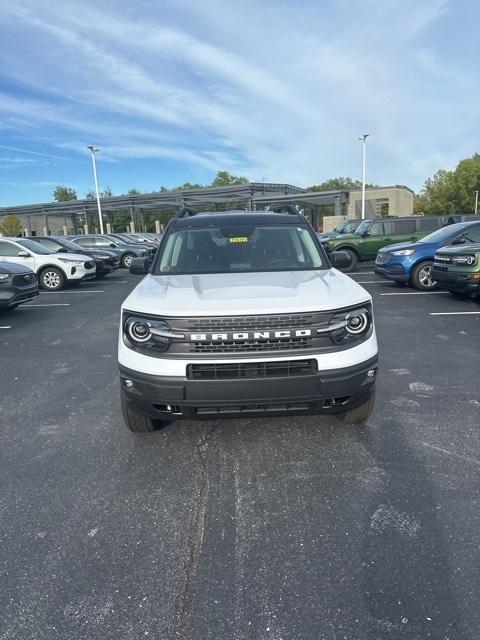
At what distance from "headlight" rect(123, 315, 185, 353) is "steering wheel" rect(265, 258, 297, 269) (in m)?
1.46

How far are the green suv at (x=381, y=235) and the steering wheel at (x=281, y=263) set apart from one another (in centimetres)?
1180

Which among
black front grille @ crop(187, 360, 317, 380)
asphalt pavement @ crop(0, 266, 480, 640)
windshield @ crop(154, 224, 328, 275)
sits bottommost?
asphalt pavement @ crop(0, 266, 480, 640)

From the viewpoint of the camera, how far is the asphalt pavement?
6.26 feet

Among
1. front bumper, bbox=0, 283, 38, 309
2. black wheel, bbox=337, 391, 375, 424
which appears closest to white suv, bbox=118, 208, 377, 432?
black wheel, bbox=337, 391, 375, 424

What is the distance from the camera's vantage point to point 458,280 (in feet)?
27.5

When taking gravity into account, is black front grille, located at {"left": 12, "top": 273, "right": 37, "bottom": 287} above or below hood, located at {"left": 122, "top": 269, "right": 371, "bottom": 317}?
below

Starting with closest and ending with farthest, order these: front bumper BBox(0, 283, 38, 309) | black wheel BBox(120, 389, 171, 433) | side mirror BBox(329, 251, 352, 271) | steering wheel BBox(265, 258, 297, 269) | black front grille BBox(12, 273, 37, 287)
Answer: black wheel BBox(120, 389, 171, 433) → steering wheel BBox(265, 258, 297, 269) → side mirror BBox(329, 251, 352, 271) → front bumper BBox(0, 283, 38, 309) → black front grille BBox(12, 273, 37, 287)

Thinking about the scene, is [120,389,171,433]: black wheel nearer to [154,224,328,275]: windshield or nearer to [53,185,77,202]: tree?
[154,224,328,275]: windshield

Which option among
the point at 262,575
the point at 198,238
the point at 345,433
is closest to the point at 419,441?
the point at 345,433

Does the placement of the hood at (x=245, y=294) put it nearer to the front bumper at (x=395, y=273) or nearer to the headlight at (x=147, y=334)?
the headlight at (x=147, y=334)

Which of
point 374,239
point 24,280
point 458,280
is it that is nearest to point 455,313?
point 458,280

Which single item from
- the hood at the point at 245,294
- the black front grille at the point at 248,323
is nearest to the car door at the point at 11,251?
the hood at the point at 245,294

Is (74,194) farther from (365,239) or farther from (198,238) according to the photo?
(198,238)

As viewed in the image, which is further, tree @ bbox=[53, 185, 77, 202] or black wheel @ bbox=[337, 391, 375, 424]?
tree @ bbox=[53, 185, 77, 202]
